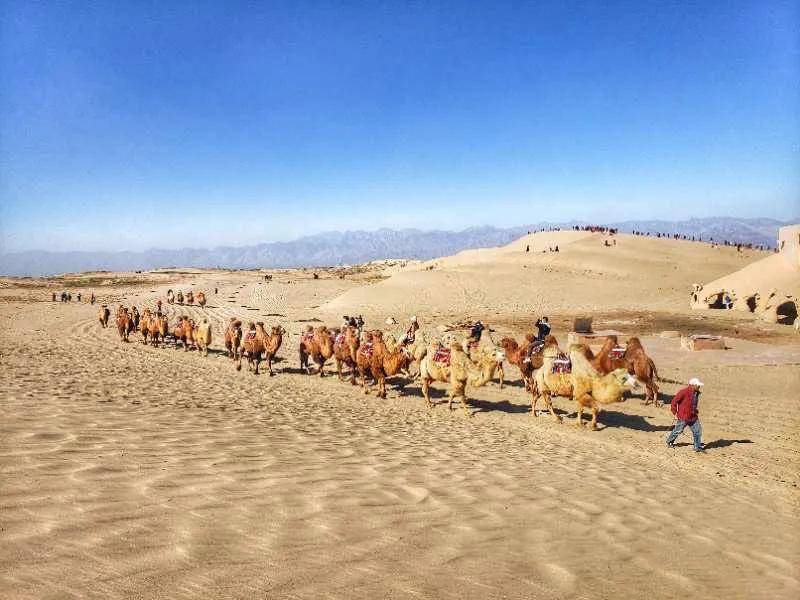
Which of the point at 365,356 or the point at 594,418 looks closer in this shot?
the point at 594,418

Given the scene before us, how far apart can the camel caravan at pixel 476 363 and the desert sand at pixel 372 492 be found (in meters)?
0.57

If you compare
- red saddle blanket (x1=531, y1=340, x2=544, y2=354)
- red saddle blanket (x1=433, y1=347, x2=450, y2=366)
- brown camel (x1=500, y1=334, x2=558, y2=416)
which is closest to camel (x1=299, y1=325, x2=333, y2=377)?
red saddle blanket (x1=433, y1=347, x2=450, y2=366)

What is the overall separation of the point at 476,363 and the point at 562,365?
1.86 meters

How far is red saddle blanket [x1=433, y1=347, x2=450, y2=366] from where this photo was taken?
438 inches

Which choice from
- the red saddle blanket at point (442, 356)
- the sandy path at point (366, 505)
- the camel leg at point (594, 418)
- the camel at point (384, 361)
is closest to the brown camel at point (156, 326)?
the sandy path at point (366, 505)

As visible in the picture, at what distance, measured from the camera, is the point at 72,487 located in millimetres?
3953

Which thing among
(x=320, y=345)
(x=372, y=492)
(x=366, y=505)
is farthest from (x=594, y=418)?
(x=320, y=345)

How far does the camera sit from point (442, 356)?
11188 millimetres

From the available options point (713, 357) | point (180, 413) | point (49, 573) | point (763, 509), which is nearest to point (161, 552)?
point (49, 573)

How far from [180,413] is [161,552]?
5569mm

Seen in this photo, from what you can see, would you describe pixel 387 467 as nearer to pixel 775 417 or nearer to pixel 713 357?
pixel 775 417

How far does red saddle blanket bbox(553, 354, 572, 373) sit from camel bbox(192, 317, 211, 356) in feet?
43.3

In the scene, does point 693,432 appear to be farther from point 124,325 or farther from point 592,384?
point 124,325

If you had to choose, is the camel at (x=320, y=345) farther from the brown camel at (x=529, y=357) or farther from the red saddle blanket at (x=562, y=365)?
the red saddle blanket at (x=562, y=365)
